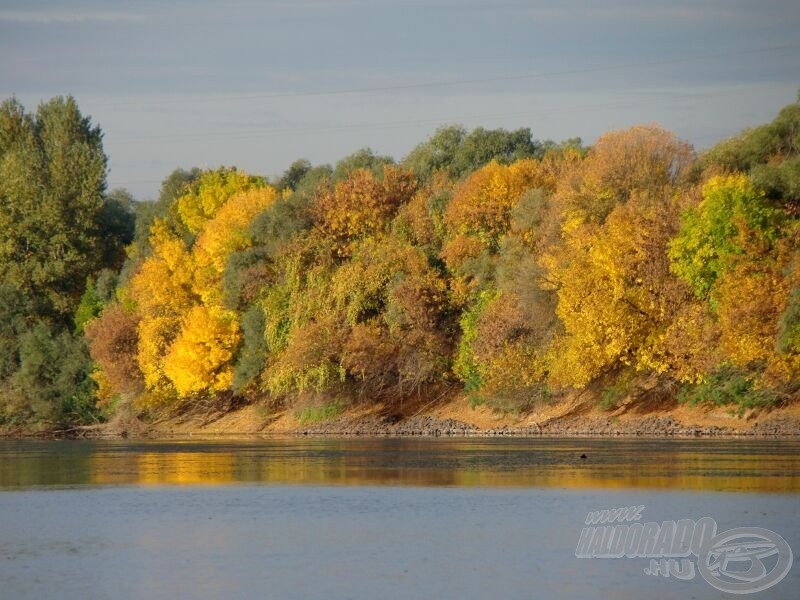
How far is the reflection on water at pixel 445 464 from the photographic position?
42.3 m

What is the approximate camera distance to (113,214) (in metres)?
117

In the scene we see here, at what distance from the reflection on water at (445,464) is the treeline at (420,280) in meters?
6.53

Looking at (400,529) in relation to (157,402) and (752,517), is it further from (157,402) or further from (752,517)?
(157,402)

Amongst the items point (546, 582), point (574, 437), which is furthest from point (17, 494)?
point (574, 437)

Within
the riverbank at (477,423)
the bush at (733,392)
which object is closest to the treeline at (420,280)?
the bush at (733,392)

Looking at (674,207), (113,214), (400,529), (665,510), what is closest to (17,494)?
(400,529)

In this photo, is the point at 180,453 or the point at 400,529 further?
the point at 180,453

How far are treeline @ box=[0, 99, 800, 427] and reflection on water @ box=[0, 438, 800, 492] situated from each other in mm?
6533

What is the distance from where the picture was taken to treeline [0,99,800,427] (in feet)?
212

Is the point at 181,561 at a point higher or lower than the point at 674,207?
lower

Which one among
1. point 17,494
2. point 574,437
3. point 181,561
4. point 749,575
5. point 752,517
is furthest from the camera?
point 574,437

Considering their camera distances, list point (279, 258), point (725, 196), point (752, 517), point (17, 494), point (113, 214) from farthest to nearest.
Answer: point (113, 214), point (279, 258), point (725, 196), point (17, 494), point (752, 517)

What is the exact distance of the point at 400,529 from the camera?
33344mm

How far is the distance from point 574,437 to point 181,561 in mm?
39909
